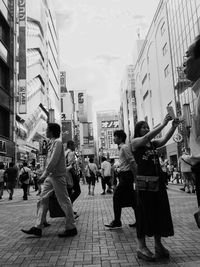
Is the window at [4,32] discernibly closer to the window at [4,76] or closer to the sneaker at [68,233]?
the window at [4,76]

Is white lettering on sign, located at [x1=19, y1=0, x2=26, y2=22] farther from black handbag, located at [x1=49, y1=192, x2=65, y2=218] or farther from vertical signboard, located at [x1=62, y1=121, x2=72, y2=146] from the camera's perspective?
vertical signboard, located at [x1=62, y1=121, x2=72, y2=146]

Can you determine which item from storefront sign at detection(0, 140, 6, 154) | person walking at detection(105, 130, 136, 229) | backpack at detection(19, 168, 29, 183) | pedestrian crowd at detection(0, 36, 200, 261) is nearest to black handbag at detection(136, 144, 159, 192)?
pedestrian crowd at detection(0, 36, 200, 261)

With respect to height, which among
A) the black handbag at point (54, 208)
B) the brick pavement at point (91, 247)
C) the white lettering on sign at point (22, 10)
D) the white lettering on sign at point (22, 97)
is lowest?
the brick pavement at point (91, 247)

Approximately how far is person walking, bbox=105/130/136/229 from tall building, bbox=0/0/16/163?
20.0 meters

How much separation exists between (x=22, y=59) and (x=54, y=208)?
25.0 m

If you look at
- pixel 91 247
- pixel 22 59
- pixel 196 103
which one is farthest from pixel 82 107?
pixel 196 103

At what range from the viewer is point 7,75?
26656 mm

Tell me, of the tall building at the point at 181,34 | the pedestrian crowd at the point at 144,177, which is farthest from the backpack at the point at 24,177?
the tall building at the point at 181,34

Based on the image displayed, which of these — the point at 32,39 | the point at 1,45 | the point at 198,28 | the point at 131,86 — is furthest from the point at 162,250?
the point at 131,86

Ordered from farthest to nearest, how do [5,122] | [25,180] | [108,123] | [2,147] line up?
[108,123], [5,122], [2,147], [25,180]

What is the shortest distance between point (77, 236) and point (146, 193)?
6.68 ft

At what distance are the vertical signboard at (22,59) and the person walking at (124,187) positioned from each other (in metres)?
23.0

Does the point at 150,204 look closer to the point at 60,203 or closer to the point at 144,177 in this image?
the point at 144,177

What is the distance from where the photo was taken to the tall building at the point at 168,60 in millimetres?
30502
